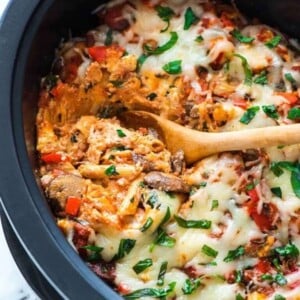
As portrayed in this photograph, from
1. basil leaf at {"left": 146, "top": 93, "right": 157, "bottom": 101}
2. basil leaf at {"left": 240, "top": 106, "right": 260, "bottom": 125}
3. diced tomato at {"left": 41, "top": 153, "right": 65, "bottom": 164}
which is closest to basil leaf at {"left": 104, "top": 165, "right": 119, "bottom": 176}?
diced tomato at {"left": 41, "top": 153, "right": 65, "bottom": 164}

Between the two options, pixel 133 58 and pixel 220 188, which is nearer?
pixel 220 188

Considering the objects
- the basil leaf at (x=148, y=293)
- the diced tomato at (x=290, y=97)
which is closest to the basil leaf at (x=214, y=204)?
the basil leaf at (x=148, y=293)

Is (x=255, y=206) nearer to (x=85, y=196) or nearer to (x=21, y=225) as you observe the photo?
(x=85, y=196)

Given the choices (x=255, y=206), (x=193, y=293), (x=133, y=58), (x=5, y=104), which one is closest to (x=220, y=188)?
(x=255, y=206)

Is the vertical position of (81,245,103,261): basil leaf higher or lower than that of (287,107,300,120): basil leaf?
lower

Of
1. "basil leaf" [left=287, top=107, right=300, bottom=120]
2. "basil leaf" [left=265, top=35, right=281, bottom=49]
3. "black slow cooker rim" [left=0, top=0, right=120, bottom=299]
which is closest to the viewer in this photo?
"black slow cooker rim" [left=0, top=0, right=120, bottom=299]

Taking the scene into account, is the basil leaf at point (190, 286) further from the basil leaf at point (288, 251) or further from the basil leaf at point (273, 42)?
the basil leaf at point (273, 42)

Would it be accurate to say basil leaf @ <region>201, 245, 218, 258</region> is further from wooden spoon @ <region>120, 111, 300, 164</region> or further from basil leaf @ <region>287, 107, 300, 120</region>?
basil leaf @ <region>287, 107, 300, 120</region>
